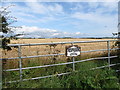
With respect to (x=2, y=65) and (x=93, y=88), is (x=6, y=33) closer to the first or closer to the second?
(x=2, y=65)

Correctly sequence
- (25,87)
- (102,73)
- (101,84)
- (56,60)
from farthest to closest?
(56,60)
(102,73)
(101,84)
(25,87)

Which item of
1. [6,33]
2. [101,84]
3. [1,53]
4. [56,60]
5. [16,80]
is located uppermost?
[6,33]

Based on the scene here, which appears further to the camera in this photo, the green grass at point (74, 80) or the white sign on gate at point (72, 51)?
the white sign on gate at point (72, 51)

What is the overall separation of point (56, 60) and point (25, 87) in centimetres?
175

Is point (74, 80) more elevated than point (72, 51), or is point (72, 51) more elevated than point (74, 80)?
point (72, 51)

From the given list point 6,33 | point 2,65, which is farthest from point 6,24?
point 2,65

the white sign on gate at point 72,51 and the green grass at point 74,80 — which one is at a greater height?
the white sign on gate at point 72,51

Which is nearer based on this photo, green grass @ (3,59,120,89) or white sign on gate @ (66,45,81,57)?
green grass @ (3,59,120,89)

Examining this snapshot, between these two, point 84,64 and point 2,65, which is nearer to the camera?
point 2,65

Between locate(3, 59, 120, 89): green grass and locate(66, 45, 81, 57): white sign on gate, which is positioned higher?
locate(66, 45, 81, 57): white sign on gate

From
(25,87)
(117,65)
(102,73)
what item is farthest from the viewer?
(117,65)

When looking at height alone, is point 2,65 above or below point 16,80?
above

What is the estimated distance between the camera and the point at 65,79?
3.74 metres

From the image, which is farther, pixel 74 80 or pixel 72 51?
pixel 72 51
